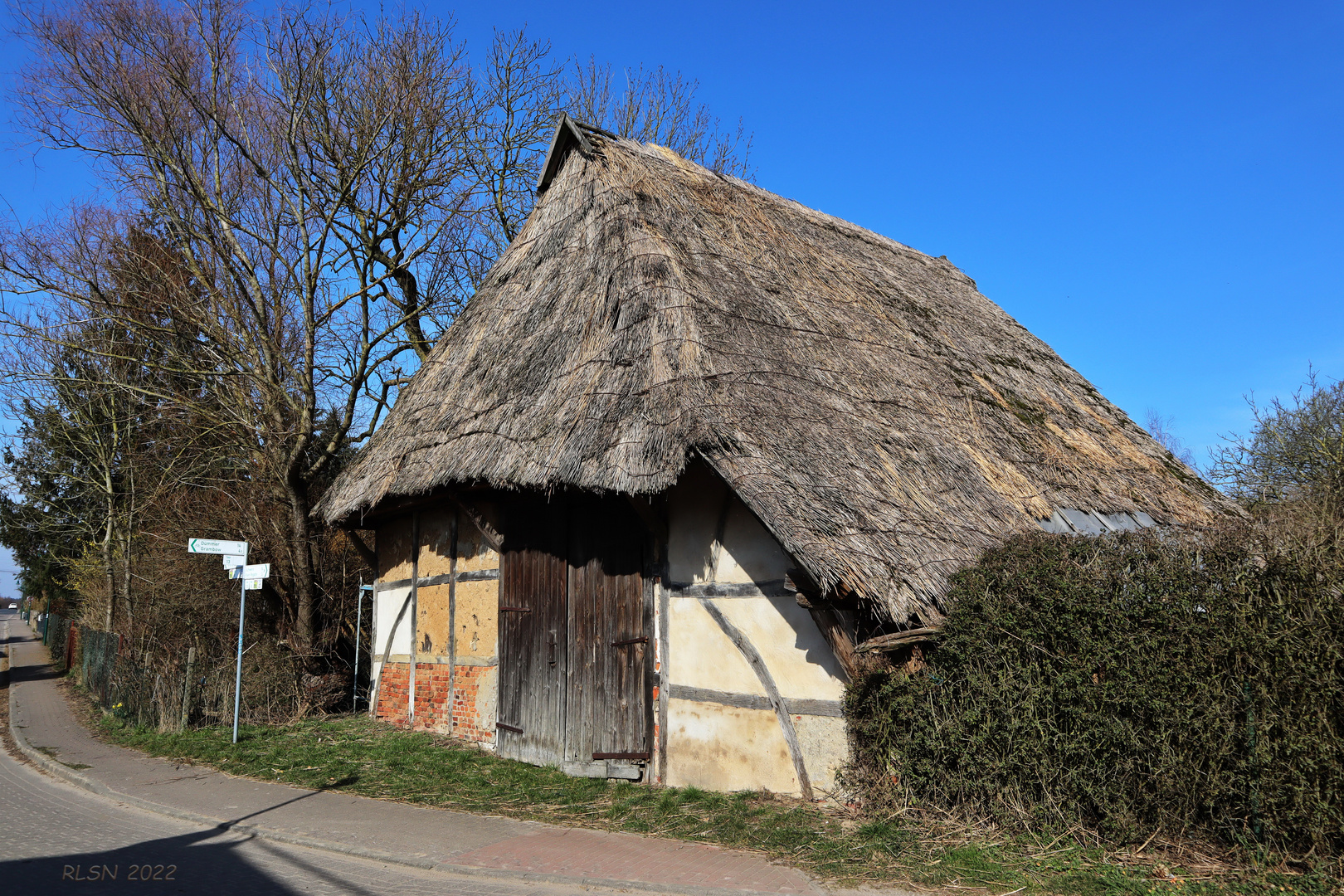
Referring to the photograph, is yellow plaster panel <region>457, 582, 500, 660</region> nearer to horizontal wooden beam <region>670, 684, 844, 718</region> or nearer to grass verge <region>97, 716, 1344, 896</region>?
grass verge <region>97, 716, 1344, 896</region>

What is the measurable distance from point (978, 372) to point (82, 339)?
47.2ft

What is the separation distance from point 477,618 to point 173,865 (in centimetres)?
433

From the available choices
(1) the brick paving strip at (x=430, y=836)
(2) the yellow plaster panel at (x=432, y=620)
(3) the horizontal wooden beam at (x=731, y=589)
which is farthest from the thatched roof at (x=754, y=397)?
(1) the brick paving strip at (x=430, y=836)

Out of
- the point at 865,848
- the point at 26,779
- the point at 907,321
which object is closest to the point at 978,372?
the point at 907,321

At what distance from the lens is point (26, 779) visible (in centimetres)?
875

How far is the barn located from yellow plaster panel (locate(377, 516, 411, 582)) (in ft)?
0.13

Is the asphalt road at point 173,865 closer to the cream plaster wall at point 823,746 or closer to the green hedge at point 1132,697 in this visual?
the cream plaster wall at point 823,746

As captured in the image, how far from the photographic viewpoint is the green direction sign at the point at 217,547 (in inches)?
362

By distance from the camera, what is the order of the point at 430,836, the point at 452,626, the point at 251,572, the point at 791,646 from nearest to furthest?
1. the point at 430,836
2. the point at 791,646
3. the point at 251,572
4. the point at 452,626

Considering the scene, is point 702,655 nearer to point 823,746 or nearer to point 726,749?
point 726,749

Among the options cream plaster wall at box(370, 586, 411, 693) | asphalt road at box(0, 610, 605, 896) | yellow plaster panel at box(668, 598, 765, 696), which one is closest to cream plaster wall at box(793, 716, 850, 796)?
yellow plaster panel at box(668, 598, 765, 696)

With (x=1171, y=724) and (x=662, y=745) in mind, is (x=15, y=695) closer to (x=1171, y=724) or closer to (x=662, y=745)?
(x=662, y=745)

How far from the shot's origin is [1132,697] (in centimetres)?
514

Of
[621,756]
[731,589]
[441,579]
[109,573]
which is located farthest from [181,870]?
[109,573]
